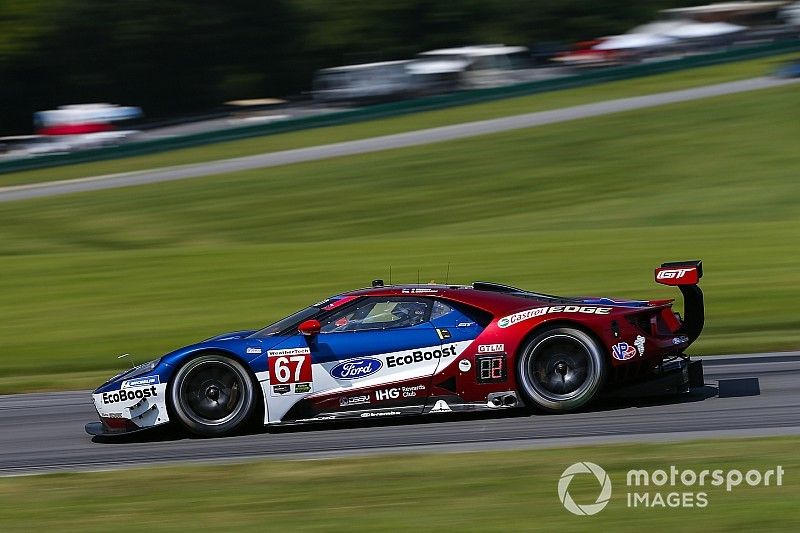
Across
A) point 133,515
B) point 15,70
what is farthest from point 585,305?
point 15,70

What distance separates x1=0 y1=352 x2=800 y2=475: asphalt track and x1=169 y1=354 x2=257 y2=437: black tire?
132 mm

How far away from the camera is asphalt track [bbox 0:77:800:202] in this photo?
29.3m

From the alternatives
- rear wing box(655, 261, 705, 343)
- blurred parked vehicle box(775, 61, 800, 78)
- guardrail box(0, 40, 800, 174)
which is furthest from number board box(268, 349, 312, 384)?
blurred parked vehicle box(775, 61, 800, 78)

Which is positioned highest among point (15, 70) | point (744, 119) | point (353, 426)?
point (15, 70)

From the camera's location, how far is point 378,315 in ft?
28.5

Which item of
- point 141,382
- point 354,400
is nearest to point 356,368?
point 354,400

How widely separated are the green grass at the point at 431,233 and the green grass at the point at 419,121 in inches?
119

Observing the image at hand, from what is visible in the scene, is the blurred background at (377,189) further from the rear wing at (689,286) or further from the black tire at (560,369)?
the black tire at (560,369)

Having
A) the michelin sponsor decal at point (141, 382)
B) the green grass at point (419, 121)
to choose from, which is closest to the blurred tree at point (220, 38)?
the green grass at point (419, 121)

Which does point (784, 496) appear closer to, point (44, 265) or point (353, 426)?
point (353, 426)

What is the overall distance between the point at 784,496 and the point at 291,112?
3631 cm

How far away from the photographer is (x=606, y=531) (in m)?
5.54

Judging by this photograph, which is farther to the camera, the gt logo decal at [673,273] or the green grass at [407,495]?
the gt logo decal at [673,273]

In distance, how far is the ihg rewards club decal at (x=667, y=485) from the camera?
5.95m
